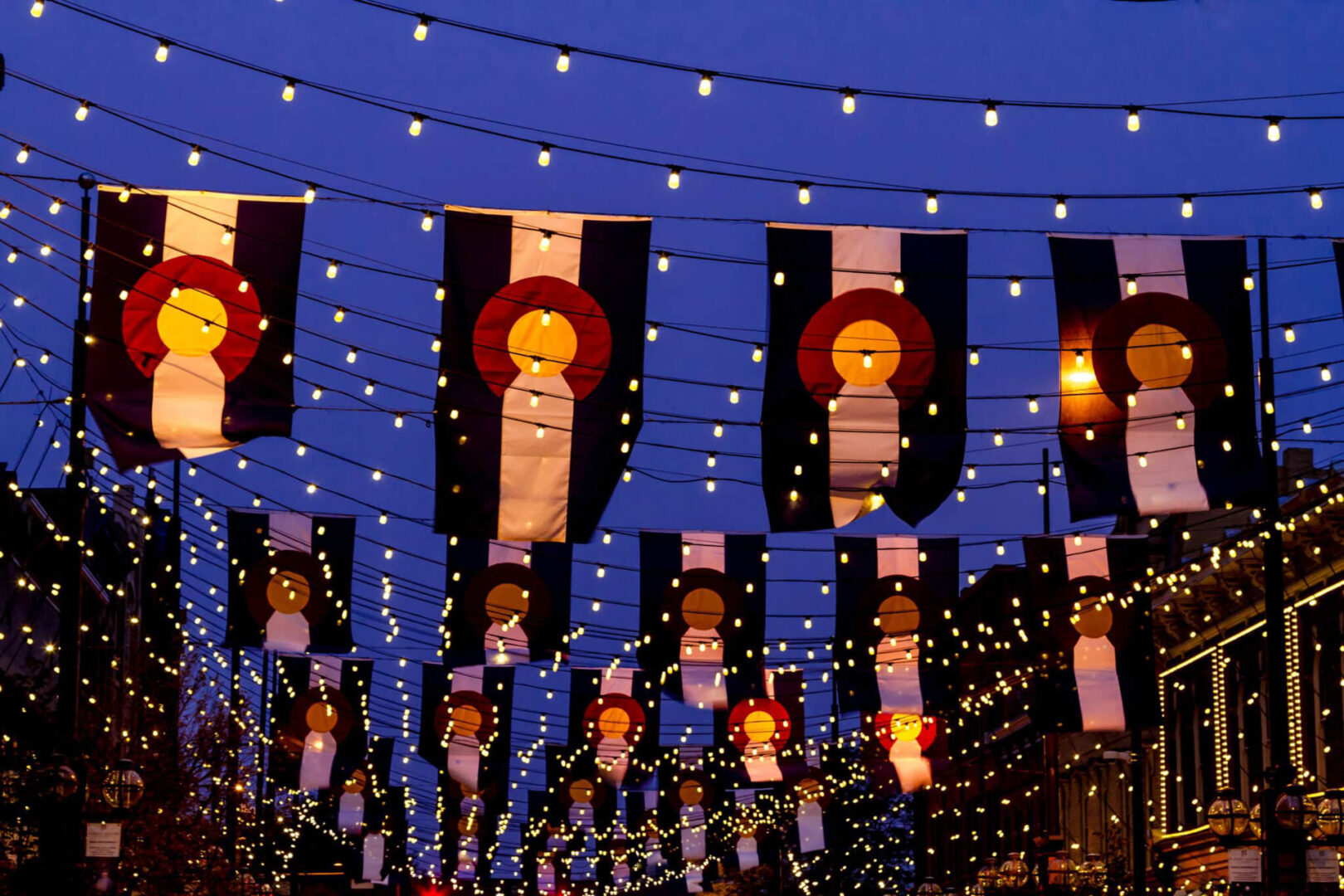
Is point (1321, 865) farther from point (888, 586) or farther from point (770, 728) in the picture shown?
point (770, 728)

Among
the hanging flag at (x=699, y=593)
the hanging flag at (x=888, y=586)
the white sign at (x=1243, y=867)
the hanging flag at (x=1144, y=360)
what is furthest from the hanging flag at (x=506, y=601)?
the hanging flag at (x=1144, y=360)

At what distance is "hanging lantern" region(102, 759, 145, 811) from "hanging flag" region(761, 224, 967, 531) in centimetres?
690

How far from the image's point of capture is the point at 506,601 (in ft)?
83.2

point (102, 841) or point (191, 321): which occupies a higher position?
point (191, 321)

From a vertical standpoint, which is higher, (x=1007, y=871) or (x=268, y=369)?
(x=268, y=369)

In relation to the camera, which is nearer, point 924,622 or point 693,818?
point 924,622

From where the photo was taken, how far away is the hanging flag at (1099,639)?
2519 centimetres

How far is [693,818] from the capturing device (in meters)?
49.3

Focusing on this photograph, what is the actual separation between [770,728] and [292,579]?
10644mm

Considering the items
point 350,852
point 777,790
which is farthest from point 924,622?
point 350,852

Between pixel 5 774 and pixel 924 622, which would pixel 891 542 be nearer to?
pixel 924 622

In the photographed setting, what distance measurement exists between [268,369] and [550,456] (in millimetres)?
2637

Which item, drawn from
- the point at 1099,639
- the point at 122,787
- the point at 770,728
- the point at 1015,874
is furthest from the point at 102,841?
the point at 1015,874

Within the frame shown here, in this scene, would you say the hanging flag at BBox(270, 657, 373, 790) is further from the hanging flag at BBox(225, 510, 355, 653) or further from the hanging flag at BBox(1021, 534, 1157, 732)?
the hanging flag at BBox(1021, 534, 1157, 732)
